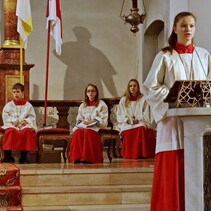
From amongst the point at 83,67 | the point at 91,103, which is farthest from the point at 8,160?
the point at 83,67

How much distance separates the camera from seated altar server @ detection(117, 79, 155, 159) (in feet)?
30.6

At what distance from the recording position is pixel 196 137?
3945 mm

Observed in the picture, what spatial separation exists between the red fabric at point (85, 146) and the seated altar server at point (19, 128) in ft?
Result: 1.98

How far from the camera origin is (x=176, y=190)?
4.13 metres

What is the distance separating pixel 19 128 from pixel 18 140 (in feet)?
0.73

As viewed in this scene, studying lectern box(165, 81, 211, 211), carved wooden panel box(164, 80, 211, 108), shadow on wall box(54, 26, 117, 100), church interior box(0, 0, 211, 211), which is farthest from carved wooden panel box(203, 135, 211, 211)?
shadow on wall box(54, 26, 117, 100)

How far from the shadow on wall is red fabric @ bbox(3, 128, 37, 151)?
3790 millimetres

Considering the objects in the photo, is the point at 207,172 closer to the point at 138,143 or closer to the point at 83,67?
the point at 138,143

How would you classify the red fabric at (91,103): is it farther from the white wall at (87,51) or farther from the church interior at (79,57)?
the white wall at (87,51)

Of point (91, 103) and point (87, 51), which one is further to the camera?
point (87, 51)

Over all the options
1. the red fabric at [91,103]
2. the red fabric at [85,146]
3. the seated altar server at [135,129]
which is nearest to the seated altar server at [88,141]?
the red fabric at [85,146]

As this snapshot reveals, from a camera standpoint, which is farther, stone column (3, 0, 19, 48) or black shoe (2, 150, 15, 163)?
stone column (3, 0, 19, 48)

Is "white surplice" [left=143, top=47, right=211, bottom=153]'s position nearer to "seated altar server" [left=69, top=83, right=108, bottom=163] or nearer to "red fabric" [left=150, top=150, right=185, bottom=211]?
"red fabric" [left=150, top=150, right=185, bottom=211]

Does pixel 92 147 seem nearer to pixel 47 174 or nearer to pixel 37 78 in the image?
pixel 47 174
